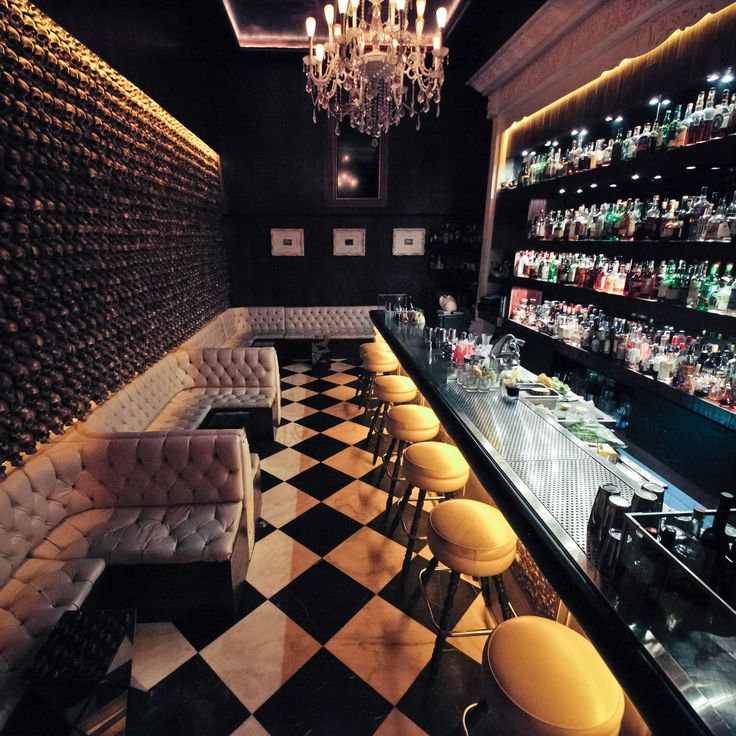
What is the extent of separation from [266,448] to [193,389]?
1.00 meters

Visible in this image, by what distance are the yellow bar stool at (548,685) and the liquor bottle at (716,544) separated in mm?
369

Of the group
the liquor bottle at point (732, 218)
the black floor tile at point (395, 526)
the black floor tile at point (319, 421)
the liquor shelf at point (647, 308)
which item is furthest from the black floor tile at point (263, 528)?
the liquor bottle at point (732, 218)

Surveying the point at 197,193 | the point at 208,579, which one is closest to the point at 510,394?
the point at 208,579

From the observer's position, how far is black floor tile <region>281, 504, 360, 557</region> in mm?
2741

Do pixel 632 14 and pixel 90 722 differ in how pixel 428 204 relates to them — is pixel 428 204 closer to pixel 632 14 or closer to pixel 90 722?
pixel 632 14

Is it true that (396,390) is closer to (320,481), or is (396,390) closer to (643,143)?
(320,481)

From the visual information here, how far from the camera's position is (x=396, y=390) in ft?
11.3

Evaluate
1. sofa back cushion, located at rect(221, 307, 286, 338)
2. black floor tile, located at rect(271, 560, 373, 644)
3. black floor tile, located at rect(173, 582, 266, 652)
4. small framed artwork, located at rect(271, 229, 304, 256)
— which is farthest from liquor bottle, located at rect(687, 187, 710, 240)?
sofa back cushion, located at rect(221, 307, 286, 338)

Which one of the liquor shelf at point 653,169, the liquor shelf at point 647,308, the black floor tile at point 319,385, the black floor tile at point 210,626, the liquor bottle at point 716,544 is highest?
the liquor shelf at point 653,169

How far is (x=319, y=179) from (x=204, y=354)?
3.78m

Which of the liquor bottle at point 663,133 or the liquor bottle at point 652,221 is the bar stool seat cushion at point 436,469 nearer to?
the liquor bottle at point 652,221

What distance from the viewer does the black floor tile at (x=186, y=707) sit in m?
1.70

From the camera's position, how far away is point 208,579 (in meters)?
2.11

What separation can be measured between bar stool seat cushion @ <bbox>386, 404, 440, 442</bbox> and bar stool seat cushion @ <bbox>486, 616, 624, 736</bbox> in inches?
59.2
